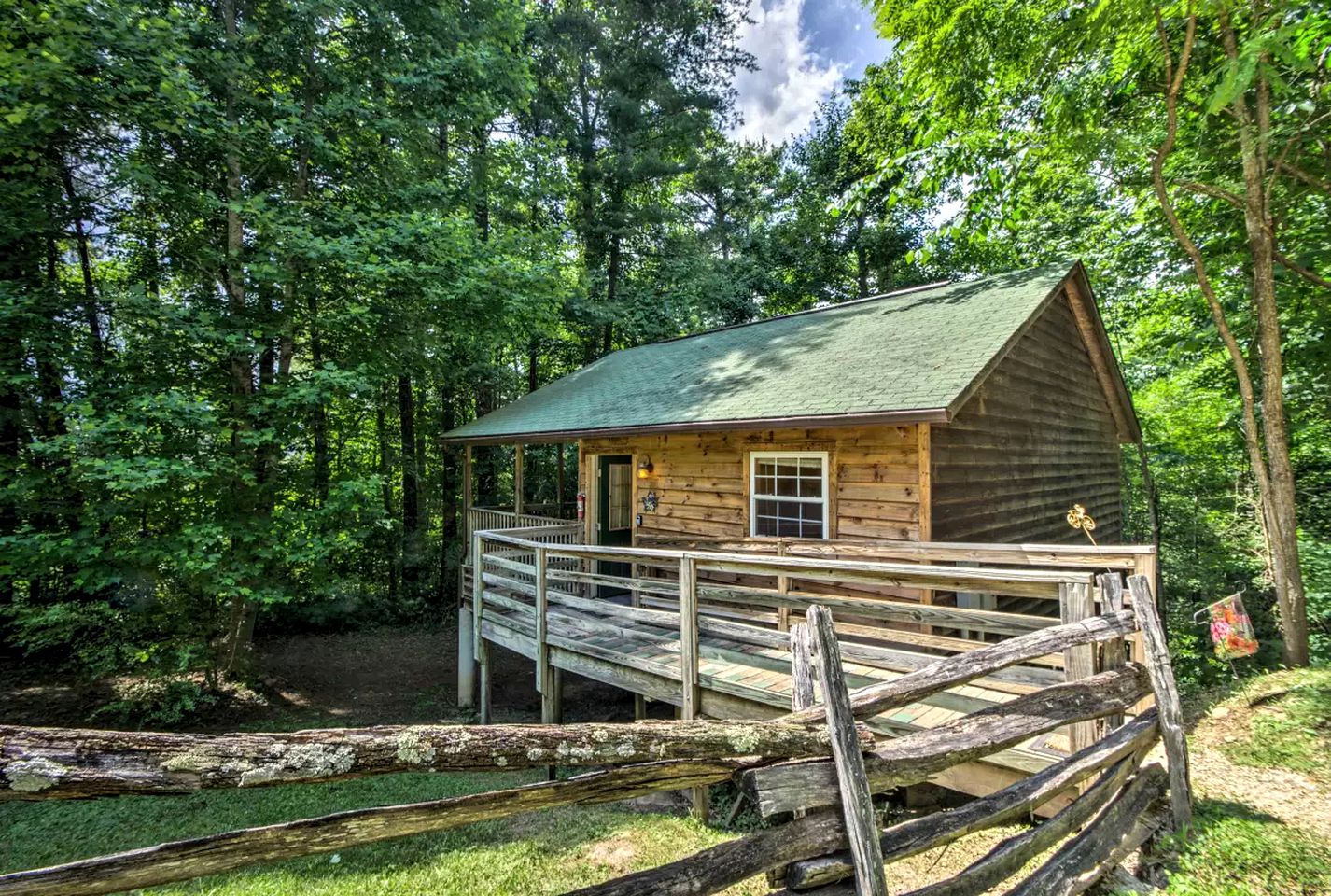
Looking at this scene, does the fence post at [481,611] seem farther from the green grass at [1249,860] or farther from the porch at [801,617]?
the green grass at [1249,860]

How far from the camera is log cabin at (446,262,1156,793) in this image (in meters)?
4.27

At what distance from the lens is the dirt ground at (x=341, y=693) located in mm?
8391

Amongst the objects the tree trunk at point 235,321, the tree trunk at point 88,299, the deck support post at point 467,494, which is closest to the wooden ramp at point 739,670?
the tree trunk at point 235,321

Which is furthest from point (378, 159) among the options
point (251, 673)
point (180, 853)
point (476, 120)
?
point (180, 853)

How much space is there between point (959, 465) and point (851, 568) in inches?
152

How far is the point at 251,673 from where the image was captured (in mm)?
9711

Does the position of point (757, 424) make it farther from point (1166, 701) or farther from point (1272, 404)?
point (1272, 404)

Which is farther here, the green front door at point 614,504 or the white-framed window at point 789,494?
the green front door at point 614,504

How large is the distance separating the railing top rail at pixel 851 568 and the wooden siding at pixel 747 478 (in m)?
2.12

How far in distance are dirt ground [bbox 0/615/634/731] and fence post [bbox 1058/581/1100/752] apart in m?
5.96

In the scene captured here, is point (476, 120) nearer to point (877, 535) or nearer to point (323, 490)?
point (323, 490)

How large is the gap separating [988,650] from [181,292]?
12046 millimetres

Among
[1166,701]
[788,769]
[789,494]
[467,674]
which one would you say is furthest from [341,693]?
[1166,701]

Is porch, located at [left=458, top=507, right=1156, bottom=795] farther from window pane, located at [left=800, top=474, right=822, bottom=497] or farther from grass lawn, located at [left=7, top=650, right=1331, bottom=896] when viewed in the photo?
window pane, located at [left=800, top=474, right=822, bottom=497]
